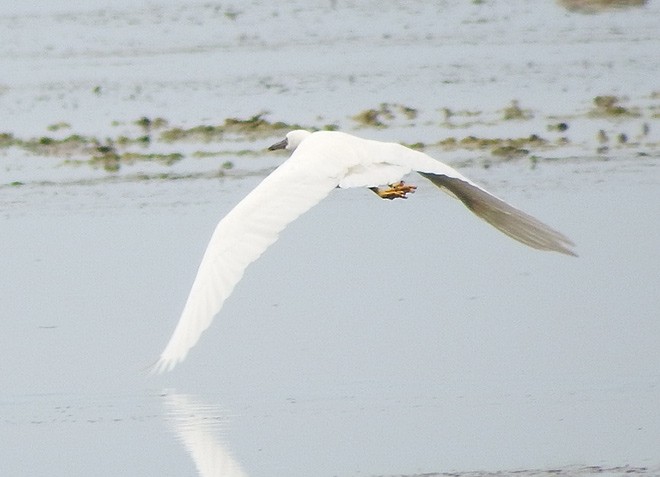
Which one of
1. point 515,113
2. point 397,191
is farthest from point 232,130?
point 397,191

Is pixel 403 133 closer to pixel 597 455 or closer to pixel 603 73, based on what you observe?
pixel 603 73

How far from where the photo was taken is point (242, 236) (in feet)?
26.5

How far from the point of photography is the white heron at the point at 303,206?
24.8 feet

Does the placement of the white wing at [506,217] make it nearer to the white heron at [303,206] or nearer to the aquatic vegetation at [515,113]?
the white heron at [303,206]

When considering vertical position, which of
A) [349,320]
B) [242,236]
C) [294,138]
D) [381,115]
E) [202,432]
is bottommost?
[381,115]

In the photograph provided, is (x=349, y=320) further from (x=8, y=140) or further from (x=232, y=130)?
(x=8, y=140)

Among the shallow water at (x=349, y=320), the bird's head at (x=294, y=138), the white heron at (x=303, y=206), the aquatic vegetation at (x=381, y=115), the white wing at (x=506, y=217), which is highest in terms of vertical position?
the white heron at (x=303, y=206)

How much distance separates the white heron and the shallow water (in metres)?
1.02

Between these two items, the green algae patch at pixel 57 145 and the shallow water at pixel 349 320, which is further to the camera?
the green algae patch at pixel 57 145

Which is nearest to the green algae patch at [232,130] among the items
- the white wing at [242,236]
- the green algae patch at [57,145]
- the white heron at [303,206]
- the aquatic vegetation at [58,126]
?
the green algae patch at [57,145]

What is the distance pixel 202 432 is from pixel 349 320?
2254mm

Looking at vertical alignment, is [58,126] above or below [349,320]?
below

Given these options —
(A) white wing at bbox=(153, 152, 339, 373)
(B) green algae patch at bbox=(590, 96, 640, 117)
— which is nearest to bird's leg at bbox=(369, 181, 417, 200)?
(A) white wing at bbox=(153, 152, 339, 373)

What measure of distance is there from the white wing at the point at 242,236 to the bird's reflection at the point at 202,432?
107 centimetres
